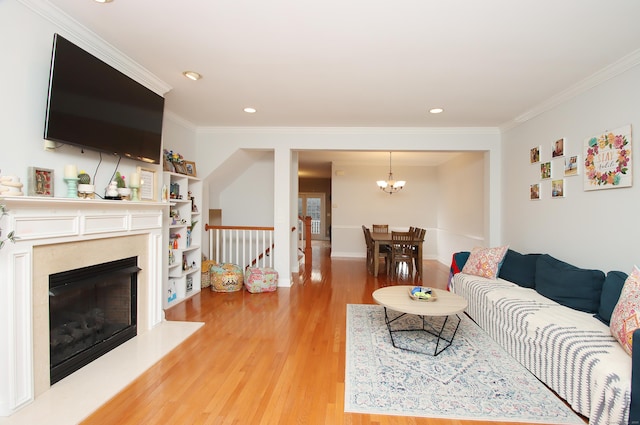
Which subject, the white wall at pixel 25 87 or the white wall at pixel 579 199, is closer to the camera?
the white wall at pixel 25 87

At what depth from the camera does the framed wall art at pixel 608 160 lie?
259 centimetres

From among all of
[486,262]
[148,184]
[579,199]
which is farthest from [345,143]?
[579,199]

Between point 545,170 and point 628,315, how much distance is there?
7.14 feet

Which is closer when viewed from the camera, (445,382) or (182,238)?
(445,382)

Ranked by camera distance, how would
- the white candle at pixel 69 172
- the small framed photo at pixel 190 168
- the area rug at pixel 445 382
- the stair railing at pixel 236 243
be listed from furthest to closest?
the stair railing at pixel 236 243, the small framed photo at pixel 190 168, the white candle at pixel 69 172, the area rug at pixel 445 382

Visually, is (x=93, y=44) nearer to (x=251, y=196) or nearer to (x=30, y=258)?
(x=30, y=258)

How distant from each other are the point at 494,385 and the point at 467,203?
4597 mm

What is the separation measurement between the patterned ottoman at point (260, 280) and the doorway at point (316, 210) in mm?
8011

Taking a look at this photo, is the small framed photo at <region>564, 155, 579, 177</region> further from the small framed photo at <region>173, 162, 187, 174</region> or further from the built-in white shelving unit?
the small framed photo at <region>173, 162, 187, 174</region>

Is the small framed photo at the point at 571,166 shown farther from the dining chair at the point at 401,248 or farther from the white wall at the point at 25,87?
the white wall at the point at 25,87

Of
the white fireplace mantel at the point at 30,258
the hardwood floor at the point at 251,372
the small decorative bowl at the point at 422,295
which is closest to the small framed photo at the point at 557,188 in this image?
the small decorative bowl at the point at 422,295

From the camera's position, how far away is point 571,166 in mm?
3225

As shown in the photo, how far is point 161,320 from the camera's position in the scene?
3273mm

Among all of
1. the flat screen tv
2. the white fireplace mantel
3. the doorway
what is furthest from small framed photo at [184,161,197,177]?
the doorway
